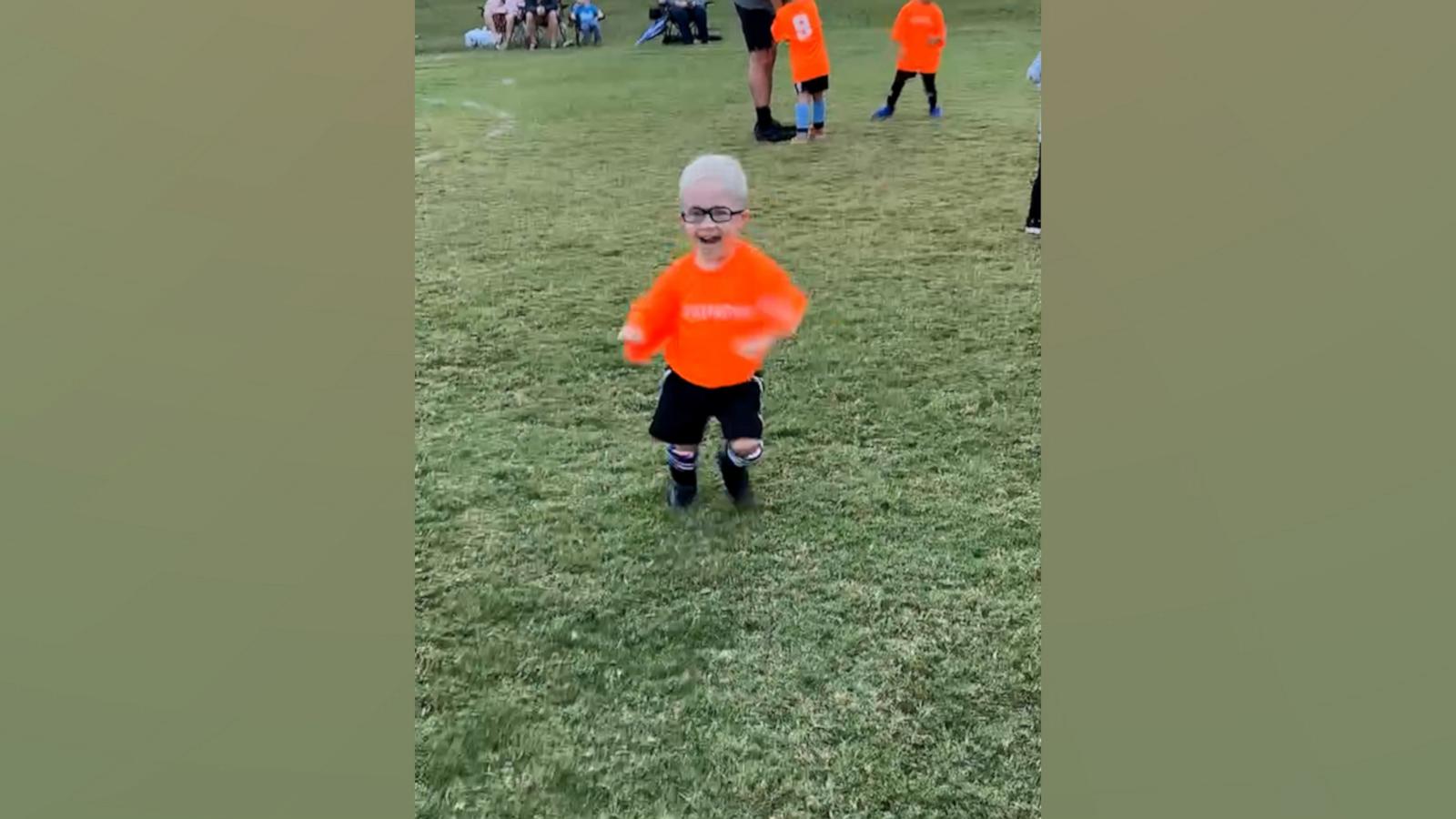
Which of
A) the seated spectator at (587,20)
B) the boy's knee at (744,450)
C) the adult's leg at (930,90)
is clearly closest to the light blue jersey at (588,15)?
the seated spectator at (587,20)

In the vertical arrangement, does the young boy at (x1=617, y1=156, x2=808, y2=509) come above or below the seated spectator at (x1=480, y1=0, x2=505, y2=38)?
below

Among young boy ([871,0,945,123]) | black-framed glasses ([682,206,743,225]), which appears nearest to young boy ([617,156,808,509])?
black-framed glasses ([682,206,743,225])

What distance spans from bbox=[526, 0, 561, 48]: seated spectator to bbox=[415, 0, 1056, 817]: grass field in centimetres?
8

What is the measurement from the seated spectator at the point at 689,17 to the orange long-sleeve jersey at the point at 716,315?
1.56 metres

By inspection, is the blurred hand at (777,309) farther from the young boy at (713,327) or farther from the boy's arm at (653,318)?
the boy's arm at (653,318)

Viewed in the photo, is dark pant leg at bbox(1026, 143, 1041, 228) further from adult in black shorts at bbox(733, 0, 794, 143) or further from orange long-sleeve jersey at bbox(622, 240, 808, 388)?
orange long-sleeve jersey at bbox(622, 240, 808, 388)

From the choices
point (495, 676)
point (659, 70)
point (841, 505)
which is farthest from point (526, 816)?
point (659, 70)

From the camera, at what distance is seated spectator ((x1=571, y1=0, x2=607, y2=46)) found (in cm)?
306

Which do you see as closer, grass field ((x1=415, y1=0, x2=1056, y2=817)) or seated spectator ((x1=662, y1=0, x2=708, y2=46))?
grass field ((x1=415, y1=0, x2=1056, y2=817))

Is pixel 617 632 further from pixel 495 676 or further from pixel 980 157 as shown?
pixel 980 157

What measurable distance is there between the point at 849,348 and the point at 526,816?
1335 mm

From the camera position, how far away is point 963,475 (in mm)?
1766

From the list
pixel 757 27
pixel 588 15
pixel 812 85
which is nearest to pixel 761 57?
pixel 757 27

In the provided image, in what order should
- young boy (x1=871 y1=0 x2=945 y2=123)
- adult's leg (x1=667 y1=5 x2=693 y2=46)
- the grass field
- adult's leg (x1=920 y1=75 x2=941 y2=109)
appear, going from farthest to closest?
adult's leg (x1=920 y1=75 x2=941 y2=109), young boy (x1=871 y1=0 x2=945 y2=123), adult's leg (x1=667 y1=5 x2=693 y2=46), the grass field
